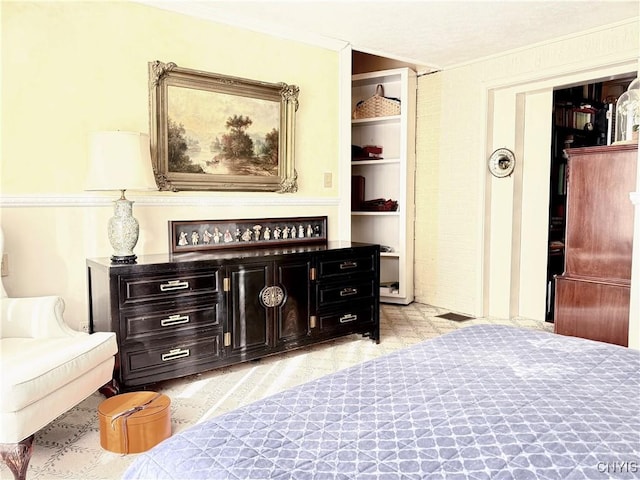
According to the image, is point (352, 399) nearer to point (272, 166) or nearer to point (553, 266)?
point (272, 166)

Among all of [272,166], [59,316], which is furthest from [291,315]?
[59,316]

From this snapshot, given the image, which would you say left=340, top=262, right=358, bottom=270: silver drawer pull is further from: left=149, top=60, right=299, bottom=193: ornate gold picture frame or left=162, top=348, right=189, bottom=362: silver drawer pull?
left=162, top=348, right=189, bottom=362: silver drawer pull

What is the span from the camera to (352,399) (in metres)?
1.37

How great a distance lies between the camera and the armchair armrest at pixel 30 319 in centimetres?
255

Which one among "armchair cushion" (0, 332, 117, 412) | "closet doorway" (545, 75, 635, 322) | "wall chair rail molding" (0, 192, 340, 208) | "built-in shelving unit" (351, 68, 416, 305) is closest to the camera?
"armchair cushion" (0, 332, 117, 412)

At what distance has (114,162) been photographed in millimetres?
2850

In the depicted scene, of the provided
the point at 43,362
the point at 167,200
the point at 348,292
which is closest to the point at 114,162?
the point at 167,200

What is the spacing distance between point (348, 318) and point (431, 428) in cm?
269

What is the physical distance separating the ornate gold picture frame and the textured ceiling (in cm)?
45

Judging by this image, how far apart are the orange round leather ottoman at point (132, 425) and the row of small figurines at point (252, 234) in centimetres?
138

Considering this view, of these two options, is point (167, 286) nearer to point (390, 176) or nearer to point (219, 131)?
point (219, 131)

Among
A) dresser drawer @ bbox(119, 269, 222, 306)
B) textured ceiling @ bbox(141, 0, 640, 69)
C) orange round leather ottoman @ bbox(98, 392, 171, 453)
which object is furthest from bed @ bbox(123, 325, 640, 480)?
textured ceiling @ bbox(141, 0, 640, 69)

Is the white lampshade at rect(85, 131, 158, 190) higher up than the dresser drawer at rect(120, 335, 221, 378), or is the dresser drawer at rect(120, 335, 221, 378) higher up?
the white lampshade at rect(85, 131, 158, 190)

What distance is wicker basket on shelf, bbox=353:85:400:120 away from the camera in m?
5.29
